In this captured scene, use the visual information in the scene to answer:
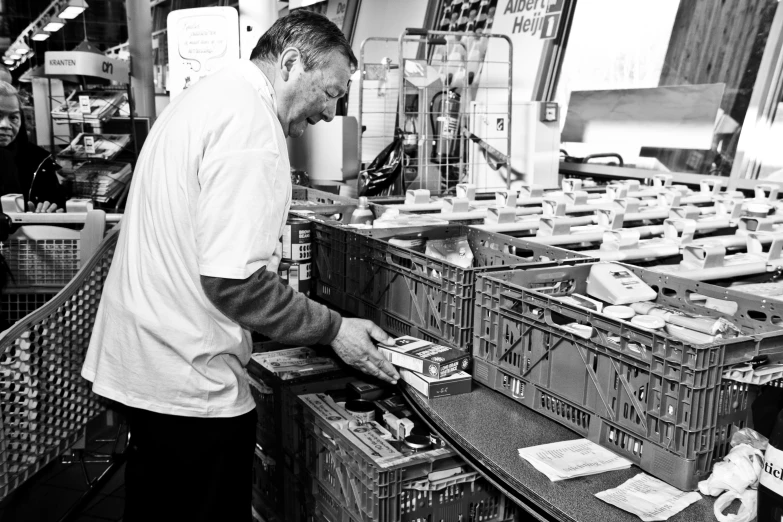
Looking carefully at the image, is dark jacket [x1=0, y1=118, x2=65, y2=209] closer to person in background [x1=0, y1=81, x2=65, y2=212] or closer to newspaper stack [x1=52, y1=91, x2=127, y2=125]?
person in background [x1=0, y1=81, x2=65, y2=212]

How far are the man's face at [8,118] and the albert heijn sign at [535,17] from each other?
5108 mm

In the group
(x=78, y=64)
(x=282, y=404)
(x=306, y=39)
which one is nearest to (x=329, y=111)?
(x=306, y=39)

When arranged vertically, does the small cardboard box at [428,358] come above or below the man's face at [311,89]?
below

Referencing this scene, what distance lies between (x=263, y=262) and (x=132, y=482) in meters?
0.76

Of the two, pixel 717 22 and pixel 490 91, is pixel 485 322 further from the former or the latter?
pixel 490 91

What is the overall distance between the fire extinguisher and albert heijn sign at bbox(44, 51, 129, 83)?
321 centimetres

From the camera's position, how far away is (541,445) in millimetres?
1596

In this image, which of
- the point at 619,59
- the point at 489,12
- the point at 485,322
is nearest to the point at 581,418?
the point at 485,322

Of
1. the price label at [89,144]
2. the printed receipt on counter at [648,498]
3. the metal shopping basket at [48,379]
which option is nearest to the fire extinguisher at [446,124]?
the price label at [89,144]

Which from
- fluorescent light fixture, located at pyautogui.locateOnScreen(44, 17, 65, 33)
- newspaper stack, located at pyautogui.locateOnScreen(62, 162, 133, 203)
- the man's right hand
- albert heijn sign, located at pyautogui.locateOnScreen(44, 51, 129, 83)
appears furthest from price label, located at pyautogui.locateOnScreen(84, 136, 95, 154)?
fluorescent light fixture, located at pyautogui.locateOnScreen(44, 17, 65, 33)

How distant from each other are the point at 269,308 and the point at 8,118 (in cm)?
244

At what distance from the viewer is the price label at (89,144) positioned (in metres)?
6.70

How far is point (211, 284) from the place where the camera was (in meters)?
1.55

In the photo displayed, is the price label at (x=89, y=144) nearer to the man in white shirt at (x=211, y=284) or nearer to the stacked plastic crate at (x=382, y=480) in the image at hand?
the man in white shirt at (x=211, y=284)
